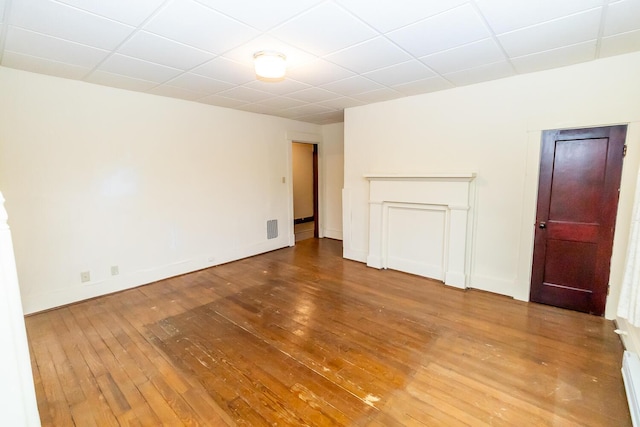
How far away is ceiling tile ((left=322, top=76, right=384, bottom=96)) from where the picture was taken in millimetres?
3336

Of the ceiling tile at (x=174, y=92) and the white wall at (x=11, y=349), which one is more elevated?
the ceiling tile at (x=174, y=92)

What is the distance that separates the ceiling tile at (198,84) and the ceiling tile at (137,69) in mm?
112

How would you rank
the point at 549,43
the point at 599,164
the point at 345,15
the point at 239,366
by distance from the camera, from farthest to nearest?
the point at 599,164, the point at 549,43, the point at 239,366, the point at 345,15

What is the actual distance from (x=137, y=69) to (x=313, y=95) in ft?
6.53

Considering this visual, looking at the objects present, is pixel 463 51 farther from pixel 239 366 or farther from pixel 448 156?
pixel 239 366

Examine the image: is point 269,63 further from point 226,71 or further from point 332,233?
point 332,233

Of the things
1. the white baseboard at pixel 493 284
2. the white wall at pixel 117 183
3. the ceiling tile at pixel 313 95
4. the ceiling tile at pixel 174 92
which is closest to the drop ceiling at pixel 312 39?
the ceiling tile at pixel 174 92

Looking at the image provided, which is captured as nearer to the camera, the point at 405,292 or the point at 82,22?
the point at 82,22

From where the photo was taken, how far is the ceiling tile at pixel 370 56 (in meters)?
2.46

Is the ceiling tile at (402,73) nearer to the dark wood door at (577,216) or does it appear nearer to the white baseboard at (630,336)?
the dark wood door at (577,216)

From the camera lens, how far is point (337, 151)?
6273 mm

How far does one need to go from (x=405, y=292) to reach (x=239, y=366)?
2.16 meters

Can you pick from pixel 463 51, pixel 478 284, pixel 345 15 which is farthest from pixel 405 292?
pixel 345 15

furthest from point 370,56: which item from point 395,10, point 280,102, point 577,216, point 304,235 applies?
point 304,235
